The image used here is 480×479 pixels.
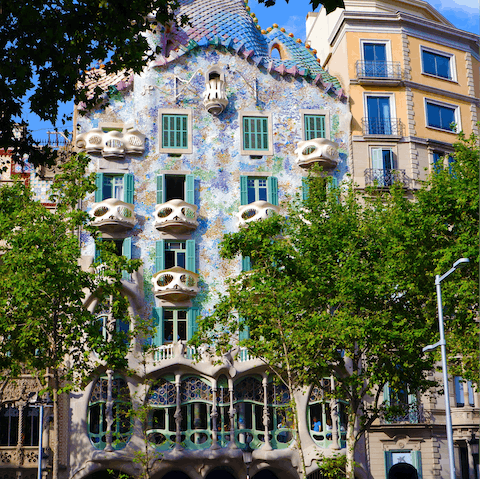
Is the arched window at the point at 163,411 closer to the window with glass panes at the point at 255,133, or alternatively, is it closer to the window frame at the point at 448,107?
the window with glass panes at the point at 255,133

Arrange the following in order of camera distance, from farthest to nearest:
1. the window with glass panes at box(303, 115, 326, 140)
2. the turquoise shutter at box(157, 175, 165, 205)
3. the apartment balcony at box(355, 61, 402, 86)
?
the apartment balcony at box(355, 61, 402, 86) < the window with glass panes at box(303, 115, 326, 140) < the turquoise shutter at box(157, 175, 165, 205)

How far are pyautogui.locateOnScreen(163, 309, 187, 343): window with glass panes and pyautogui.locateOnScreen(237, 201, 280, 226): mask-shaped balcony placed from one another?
16.0ft

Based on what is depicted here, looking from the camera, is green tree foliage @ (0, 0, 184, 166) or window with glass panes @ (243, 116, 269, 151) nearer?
green tree foliage @ (0, 0, 184, 166)

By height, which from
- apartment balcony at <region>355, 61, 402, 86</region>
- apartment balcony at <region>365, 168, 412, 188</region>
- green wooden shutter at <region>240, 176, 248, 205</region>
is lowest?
green wooden shutter at <region>240, 176, 248, 205</region>

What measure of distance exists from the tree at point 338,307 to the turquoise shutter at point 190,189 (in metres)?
8.55

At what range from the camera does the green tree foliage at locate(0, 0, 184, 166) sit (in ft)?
48.2

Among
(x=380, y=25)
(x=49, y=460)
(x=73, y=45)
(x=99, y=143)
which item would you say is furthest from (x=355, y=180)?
(x=73, y=45)

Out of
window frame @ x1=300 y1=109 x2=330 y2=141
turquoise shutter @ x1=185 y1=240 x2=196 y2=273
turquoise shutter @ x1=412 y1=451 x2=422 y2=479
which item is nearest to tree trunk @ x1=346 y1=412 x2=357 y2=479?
turquoise shutter @ x1=412 y1=451 x2=422 y2=479

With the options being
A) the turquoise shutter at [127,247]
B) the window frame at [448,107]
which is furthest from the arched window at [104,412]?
the window frame at [448,107]

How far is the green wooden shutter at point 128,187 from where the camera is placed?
35.9 metres

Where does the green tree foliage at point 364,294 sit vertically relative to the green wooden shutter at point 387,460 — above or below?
above

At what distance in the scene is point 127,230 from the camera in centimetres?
3547

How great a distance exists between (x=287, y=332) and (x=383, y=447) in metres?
10.4

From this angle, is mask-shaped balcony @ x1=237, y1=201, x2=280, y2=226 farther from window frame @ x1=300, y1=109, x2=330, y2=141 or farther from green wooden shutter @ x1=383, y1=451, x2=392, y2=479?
green wooden shutter @ x1=383, y1=451, x2=392, y2=479
